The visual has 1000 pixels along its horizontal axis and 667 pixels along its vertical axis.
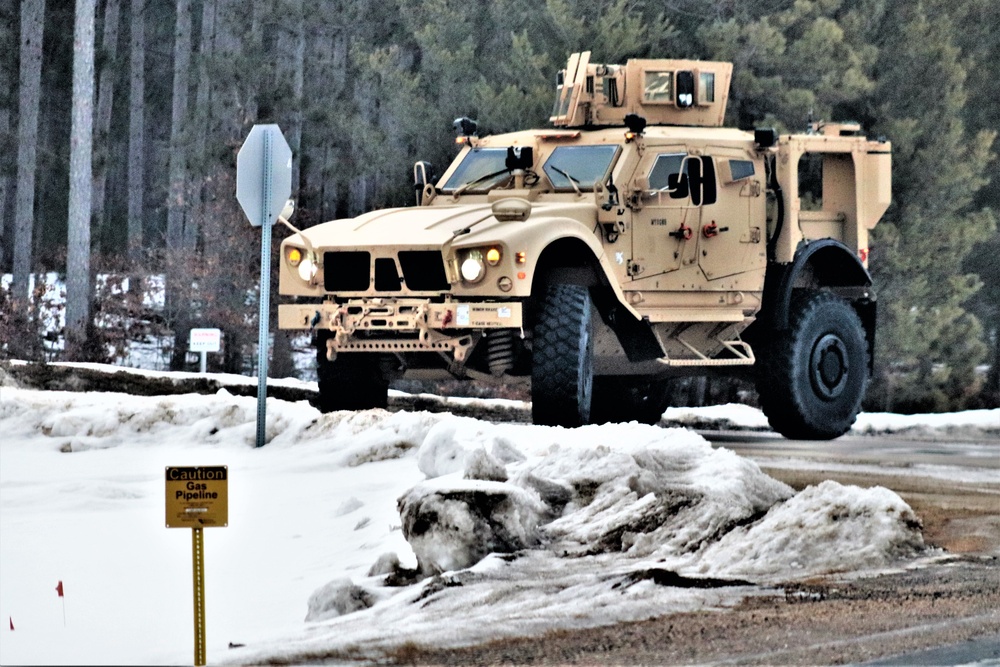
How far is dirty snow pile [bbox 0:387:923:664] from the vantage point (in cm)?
827

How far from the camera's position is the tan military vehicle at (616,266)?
1388cm

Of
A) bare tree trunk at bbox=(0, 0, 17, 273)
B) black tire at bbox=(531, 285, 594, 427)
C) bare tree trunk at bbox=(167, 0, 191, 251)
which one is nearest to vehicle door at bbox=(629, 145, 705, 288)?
black tire at bbox=(531, 285, 594, 427)

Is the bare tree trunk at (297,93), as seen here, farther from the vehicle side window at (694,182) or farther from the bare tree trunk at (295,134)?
the vehicle side window at (694,182)

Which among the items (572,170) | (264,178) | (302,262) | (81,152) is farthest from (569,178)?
(81,152)

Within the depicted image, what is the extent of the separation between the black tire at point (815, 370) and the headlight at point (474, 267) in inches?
156

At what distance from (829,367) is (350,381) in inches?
182

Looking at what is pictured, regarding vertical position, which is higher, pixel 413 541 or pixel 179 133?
pixel 179 133

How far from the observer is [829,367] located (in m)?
16.9

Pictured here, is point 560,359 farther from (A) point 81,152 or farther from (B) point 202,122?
(B) point 202,122

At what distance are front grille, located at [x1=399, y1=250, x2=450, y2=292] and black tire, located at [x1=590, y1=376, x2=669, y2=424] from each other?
4194 mm

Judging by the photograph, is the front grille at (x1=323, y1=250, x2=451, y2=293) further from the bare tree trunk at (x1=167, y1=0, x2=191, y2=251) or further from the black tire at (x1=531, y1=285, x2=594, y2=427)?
the bare tree trunk at (x1=167, y1=0, x2=191, y2=251)

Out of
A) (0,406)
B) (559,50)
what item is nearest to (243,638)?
(0,406)

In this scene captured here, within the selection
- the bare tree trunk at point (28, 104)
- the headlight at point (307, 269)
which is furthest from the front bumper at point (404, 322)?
the bare tree trunk at point (28, 104)

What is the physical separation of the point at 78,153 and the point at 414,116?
770 centimetres
